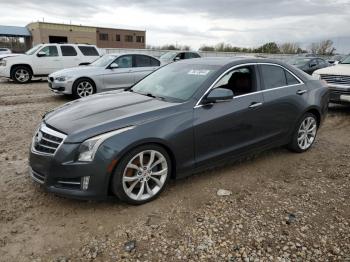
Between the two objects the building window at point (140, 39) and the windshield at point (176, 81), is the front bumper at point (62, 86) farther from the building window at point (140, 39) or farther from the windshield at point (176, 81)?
the building window at point (140, 39)

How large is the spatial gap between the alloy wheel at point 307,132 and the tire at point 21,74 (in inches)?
508

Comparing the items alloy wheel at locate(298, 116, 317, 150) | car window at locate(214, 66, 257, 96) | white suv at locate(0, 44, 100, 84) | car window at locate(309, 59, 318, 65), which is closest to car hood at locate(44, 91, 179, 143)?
car window at locate(214, 66, 257, 96)

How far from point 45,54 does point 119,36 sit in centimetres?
5614

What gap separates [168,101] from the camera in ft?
13.1

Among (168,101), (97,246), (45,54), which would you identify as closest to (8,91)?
(45,54)

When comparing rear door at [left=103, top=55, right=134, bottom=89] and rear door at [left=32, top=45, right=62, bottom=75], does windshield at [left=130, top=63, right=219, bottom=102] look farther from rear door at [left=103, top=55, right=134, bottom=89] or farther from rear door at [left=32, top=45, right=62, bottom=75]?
rear door at [left=32, top=45, right=62, bottom=75]

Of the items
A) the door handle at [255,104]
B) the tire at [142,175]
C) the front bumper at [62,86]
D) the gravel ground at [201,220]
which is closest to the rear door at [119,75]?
the front bumper at [62,86]

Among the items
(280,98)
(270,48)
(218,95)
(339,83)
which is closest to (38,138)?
(218,95)

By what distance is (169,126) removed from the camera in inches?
142

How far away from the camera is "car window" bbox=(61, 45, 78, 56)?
14992 mm

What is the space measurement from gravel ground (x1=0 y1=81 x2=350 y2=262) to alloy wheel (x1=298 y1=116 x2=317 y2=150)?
615 mm

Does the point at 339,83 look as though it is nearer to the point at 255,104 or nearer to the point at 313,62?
the point at 255,104

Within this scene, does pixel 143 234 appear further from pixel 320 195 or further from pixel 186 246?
pixel 320 195

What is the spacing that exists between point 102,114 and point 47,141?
658mm
